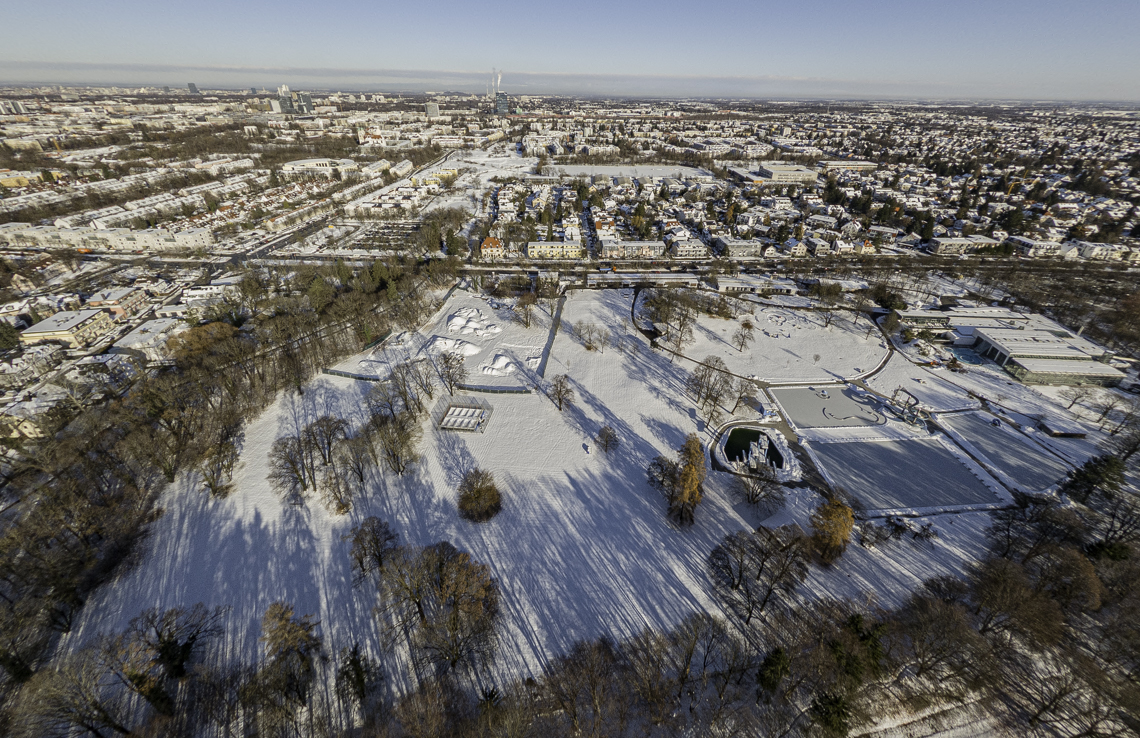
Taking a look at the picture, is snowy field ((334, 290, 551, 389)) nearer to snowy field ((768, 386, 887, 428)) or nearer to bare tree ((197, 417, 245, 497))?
bare tree ((197, 417, 245, 497))

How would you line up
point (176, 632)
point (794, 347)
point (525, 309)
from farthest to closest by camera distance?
1. point (525, 309)
2. point (794, 347)
3. point (176, 632)

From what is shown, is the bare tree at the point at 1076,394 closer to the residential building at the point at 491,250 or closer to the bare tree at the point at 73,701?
the bare tree at the point at 73,701

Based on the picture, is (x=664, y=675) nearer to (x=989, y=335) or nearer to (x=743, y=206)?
(x=989, y=335)

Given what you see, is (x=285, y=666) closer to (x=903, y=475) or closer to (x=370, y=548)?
(x=370, y=548)

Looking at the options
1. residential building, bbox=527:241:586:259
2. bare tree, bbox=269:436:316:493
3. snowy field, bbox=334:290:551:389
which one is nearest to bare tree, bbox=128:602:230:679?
bare tree, bbox=269:436:316:493

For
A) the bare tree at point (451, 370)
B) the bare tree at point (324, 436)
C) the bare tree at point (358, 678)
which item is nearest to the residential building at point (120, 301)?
the bare tree at point (324, 436)

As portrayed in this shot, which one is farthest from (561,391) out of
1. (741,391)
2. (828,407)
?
(828,407)
